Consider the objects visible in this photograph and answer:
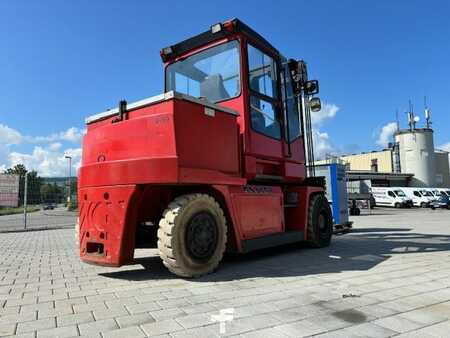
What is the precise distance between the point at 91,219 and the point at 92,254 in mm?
477

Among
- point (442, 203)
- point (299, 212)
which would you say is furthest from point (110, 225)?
point (442, 203)

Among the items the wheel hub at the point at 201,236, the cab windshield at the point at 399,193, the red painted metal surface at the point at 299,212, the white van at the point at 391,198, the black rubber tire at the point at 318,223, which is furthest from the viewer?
the cab windshield at the point at 399,193

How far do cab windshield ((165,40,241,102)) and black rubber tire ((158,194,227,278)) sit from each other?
2.21 m

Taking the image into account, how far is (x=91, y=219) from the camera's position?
545 cm

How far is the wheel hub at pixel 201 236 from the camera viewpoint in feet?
17.1

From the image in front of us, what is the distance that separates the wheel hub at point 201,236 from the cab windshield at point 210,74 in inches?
89.9

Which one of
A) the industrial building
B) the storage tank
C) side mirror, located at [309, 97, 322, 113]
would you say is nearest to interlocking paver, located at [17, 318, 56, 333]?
side mirror, located at [309, 97, 322, 113]

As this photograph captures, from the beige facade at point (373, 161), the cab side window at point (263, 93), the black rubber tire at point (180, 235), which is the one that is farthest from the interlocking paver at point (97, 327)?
the beige facade at point (373, 161)

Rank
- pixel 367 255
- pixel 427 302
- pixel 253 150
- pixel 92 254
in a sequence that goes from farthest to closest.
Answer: pixel 367 255 < pixel 253 150 < pixel 92 254 < pixel 427 302

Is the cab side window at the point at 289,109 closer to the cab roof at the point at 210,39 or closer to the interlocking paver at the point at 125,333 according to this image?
the cab roof at the point at 210,39

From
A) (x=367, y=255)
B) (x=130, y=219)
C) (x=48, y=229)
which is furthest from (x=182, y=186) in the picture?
(x=48, y=229)

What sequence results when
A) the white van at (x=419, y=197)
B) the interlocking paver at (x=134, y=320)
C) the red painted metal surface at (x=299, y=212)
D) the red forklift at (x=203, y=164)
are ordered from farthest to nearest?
the white van at (x=419, y=197), the red painted metal surface at (x=299, y=212), the red forklift at (x=203, y=164), the interlocking paver at (x=134, y=320)

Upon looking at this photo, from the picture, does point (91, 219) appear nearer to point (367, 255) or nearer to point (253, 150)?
point (253, 150)

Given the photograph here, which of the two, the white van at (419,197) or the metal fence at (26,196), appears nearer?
the metal fence at (26,196)
